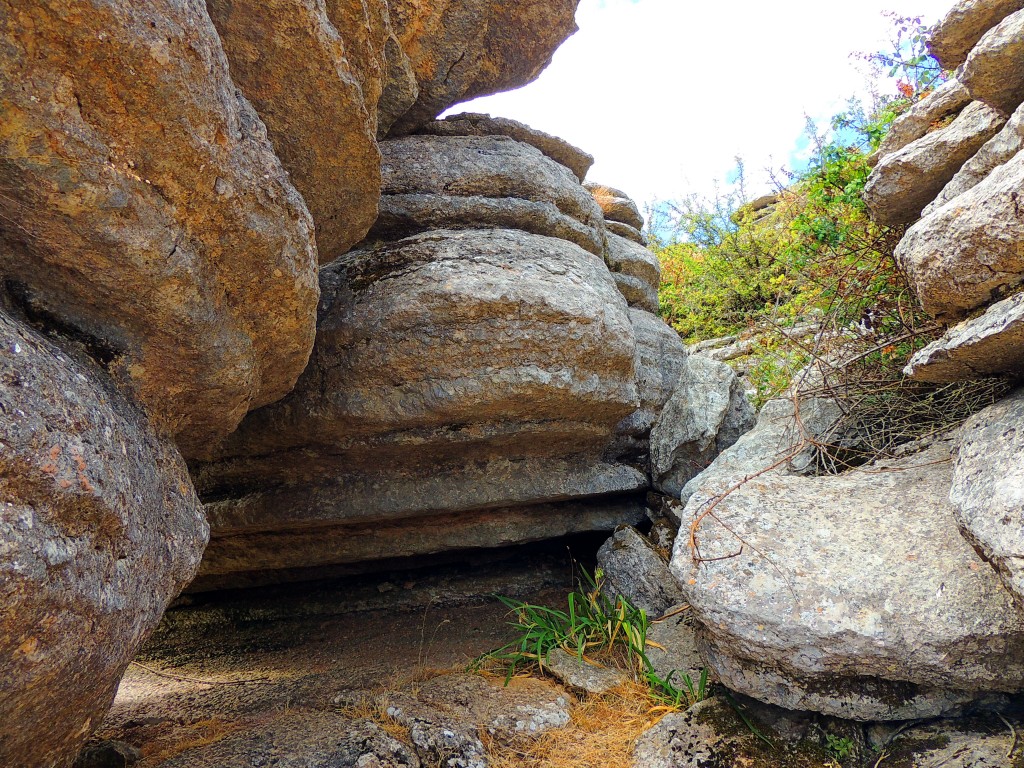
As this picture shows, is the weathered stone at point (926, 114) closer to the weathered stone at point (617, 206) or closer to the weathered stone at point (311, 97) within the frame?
the weathered stone at point (617, 206)

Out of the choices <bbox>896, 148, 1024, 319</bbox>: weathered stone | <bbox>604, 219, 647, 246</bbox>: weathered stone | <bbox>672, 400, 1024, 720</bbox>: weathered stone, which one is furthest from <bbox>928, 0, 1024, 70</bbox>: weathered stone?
<bbox>604, 219, 647, 246</bbox>: weathered stone

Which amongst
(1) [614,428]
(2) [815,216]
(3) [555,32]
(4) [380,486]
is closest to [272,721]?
(4) [380,486]

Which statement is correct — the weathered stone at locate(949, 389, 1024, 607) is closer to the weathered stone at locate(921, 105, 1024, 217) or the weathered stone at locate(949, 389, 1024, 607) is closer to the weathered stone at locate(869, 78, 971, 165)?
the weathered stone at locate(921, 105, 1024, 217)

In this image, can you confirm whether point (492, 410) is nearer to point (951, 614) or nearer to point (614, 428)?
point (614, 428)

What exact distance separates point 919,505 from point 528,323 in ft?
6.81

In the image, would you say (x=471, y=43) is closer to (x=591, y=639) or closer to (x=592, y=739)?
(x=591, y=639)

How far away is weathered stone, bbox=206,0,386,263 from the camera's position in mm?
2400

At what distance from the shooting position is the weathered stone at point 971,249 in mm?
2506

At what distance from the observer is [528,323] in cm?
374

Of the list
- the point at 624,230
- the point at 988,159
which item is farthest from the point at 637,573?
the point at 624,230


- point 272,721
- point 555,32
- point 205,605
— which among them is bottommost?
point 205,605

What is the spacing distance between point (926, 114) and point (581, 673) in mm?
3697

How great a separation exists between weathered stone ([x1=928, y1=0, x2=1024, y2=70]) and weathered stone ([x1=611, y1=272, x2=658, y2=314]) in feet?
8.38

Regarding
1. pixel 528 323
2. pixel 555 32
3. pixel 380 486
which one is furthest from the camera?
pixel 555 32
